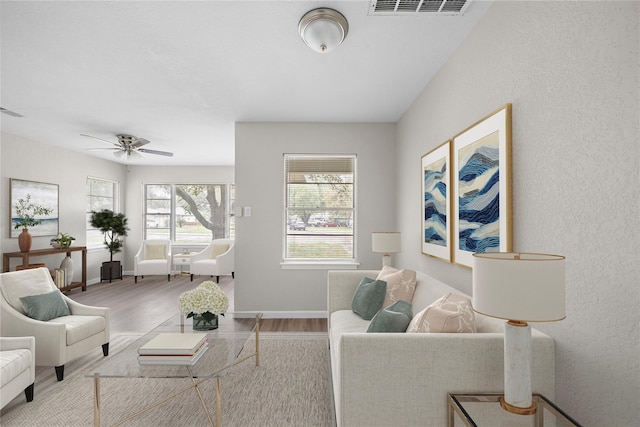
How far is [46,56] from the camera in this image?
2621 millimetres

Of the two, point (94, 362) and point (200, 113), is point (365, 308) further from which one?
point (200, 113)

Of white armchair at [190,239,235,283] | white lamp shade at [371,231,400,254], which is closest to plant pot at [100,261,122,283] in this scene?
white armchair at [190,239,235,283]

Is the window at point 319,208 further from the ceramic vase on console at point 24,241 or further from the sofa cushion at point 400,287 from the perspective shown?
the ceramic vase on console at point 24,241

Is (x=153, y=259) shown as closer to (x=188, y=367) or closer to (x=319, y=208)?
(x=319, y=208)

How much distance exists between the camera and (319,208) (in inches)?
182

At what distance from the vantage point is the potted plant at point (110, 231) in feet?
21.8

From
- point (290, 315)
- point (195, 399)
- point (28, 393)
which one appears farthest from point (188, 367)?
point (290, 315)

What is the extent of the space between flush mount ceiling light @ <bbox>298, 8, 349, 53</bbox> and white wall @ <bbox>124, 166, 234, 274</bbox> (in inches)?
241

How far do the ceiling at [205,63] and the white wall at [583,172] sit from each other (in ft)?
2.14

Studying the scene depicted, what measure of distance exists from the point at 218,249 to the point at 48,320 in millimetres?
4327

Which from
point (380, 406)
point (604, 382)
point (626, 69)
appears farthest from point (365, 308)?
point (626, 69)

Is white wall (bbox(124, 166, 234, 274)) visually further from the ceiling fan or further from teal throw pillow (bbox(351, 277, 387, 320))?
teal throw pillow (bbox(351, 277, 387, 320))

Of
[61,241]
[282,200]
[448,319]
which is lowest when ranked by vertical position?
[448,319]

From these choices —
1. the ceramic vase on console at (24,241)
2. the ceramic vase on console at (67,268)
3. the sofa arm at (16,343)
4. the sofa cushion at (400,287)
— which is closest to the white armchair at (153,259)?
the ceramic vase on console at (67,268)
